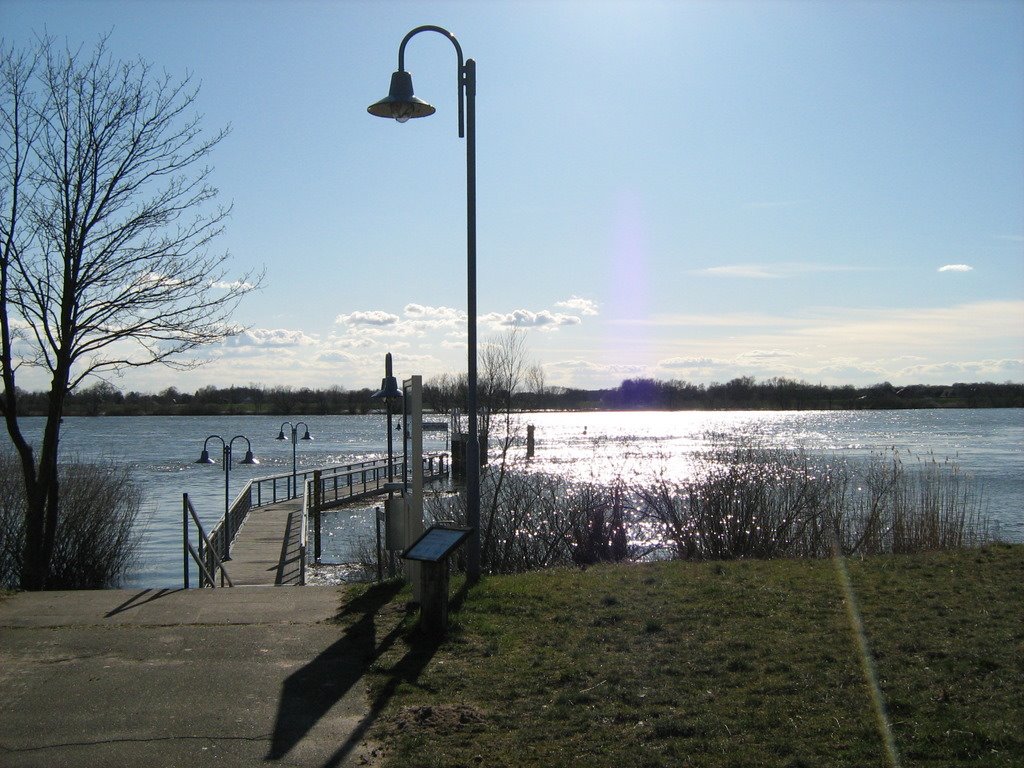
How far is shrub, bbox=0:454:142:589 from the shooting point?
15.9 m

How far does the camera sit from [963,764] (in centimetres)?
461

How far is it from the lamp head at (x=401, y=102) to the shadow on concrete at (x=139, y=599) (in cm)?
522

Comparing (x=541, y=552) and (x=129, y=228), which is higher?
(x=129, y=228)

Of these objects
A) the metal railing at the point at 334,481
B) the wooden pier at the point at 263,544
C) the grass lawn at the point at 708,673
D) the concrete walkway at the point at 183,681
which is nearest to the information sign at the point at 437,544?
the grass lawn at the point at 708,673

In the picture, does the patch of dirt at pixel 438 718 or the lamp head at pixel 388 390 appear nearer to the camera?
the patch of dirt at pixel 438 718

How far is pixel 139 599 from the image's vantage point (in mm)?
9336

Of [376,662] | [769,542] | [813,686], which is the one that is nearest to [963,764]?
[813,686]

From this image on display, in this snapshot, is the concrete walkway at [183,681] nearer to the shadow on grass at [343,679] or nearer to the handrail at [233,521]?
the shadow on grass at [343,679]

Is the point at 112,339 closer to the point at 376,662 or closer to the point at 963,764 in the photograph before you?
the point at 376,662

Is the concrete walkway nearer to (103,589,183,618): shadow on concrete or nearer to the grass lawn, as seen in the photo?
(103,589,183,618): shadow on concrete

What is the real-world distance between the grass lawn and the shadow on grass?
0.13ft

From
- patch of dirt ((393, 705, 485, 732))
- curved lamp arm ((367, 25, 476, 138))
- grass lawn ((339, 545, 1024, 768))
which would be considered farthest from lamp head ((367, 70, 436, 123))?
patch of dirt ((393, 705, 485, 732))

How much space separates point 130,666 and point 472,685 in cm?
257

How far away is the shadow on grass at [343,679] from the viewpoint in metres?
5.50
